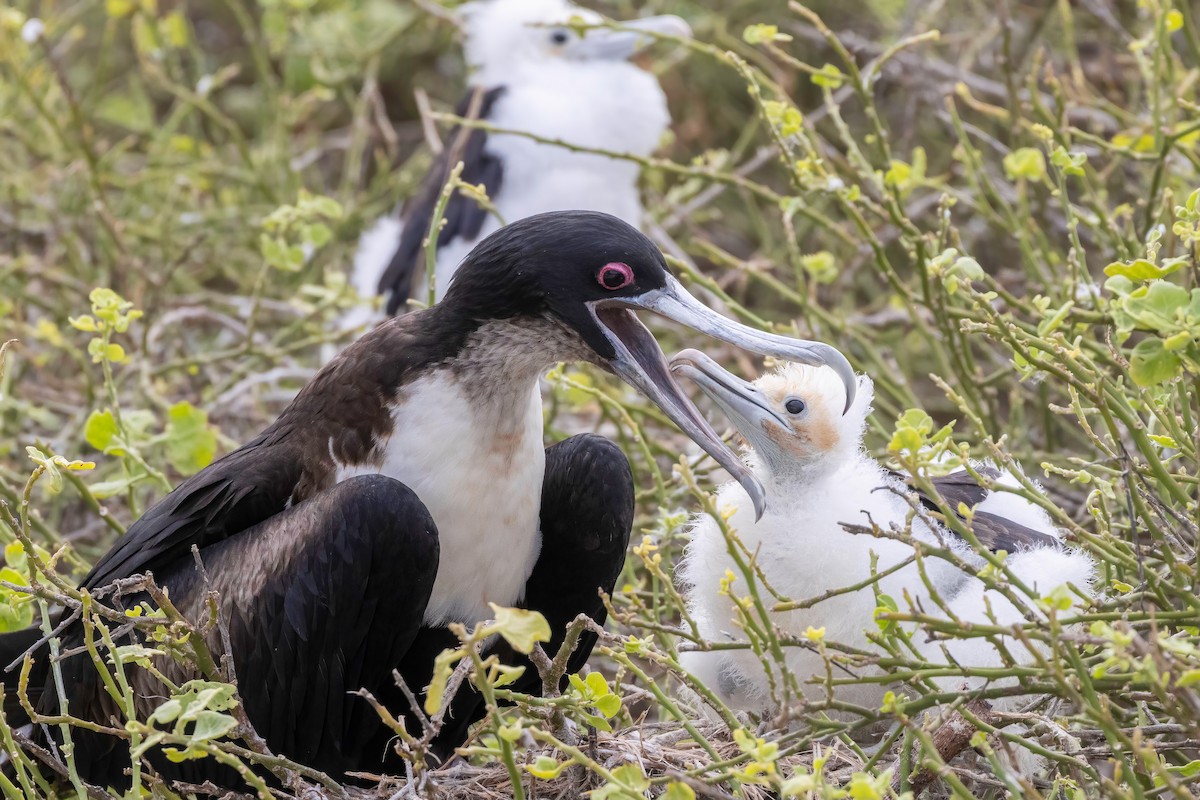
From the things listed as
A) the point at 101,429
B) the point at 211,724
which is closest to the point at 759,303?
the point at 101,429

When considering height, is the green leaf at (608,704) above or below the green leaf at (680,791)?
below

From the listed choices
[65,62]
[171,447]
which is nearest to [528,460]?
[171,447]

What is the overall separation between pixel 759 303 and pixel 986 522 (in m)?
2.65

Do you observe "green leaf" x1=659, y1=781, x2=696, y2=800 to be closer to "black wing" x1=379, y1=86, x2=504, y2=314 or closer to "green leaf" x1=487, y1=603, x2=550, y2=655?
"green leaf" x1=487, y1=603, x2=550, y2=655

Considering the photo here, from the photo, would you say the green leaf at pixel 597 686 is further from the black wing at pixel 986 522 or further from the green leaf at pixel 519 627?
the black wing at pixel 986 522

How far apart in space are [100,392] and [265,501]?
1542 millimetres

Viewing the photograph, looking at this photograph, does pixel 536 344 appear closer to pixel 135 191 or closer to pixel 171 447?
pixel 171 447

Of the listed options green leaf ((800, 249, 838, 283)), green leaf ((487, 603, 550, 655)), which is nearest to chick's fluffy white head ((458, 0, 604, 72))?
green leaf ((800, 249, 838, 283))

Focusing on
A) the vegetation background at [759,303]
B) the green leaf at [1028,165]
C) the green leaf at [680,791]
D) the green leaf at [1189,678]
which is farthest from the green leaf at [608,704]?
the green leaf at [1028,165]

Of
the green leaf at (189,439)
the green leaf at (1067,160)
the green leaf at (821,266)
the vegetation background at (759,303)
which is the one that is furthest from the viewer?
the green leaf at (821,266)

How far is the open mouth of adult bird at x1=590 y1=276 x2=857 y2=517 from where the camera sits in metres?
2.43

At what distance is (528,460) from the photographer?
8.96 ft

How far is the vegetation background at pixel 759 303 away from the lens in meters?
2.06

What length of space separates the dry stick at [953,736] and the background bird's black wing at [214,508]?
1175mm
